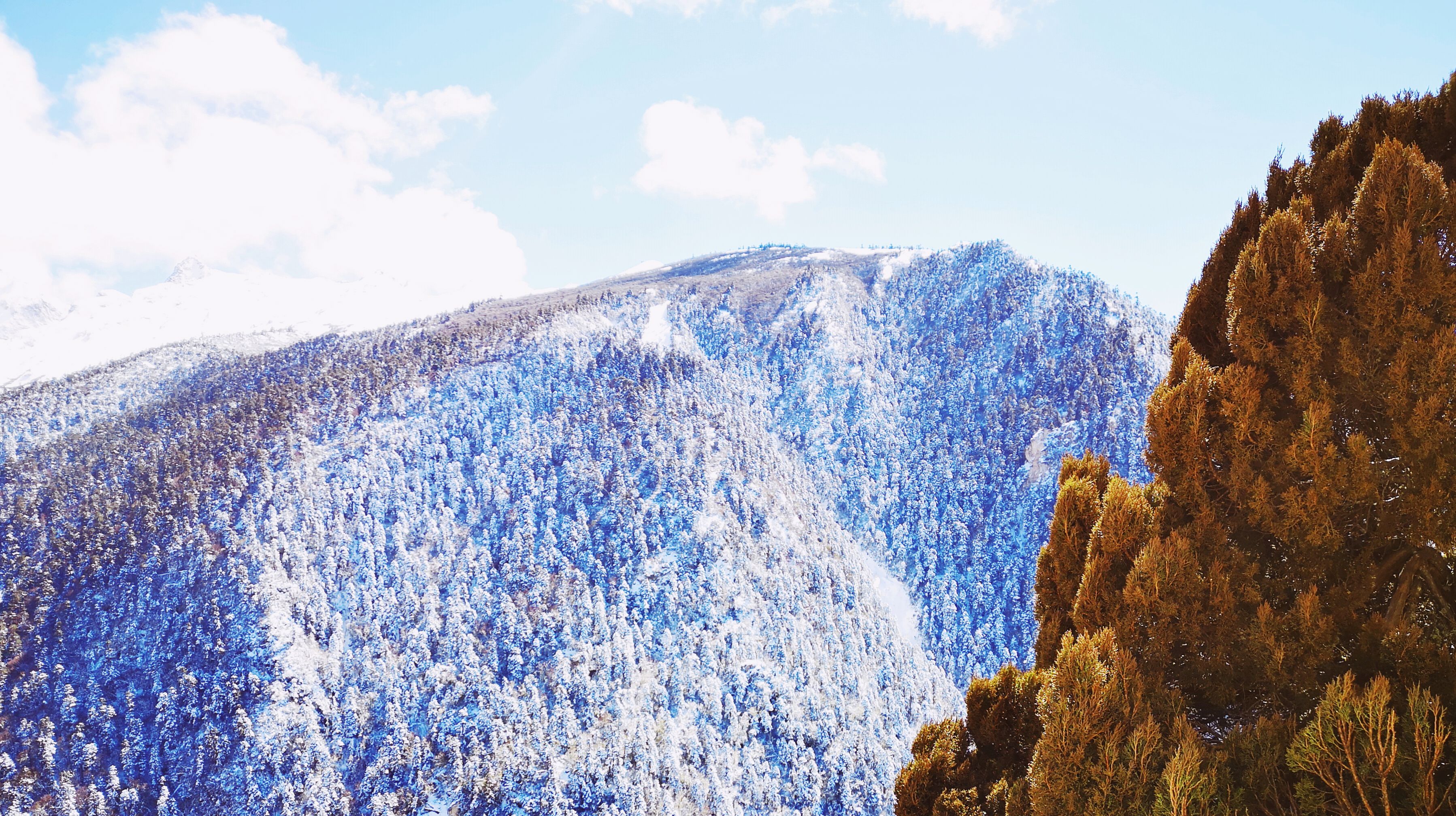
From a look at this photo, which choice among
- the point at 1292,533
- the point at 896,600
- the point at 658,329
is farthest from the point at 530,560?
the point at 1292,533

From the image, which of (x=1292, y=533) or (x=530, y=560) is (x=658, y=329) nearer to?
(x=530, y=560)

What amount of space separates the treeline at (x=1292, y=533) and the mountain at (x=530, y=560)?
7715 centimetres

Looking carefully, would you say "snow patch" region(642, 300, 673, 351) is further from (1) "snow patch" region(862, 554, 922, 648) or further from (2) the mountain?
(1) "snow patch" region(862, 554, 922, 648)

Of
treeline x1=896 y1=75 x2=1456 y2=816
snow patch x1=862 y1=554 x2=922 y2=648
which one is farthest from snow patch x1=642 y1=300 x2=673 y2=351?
treeline x1=896 y1=75 x2=1456 y2=816

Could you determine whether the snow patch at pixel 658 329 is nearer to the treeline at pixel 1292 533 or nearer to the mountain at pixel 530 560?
the mountain at pixel 530 560

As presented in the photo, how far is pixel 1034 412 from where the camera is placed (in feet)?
447

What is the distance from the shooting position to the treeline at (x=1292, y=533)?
7.54 meters

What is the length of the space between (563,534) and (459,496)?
67.9ft

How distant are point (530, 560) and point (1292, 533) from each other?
328 ft

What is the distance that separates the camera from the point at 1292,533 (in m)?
8.77

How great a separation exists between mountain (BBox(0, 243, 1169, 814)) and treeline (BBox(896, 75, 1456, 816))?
7715 cm

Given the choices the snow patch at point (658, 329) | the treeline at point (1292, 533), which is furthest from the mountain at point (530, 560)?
the treeline at point (1292, 533)

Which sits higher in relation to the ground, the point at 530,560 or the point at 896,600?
the point at 530,560

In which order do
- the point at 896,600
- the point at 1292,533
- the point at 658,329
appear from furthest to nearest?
the point at 658,329 < the point at 896,600 < the point at 1292,533
